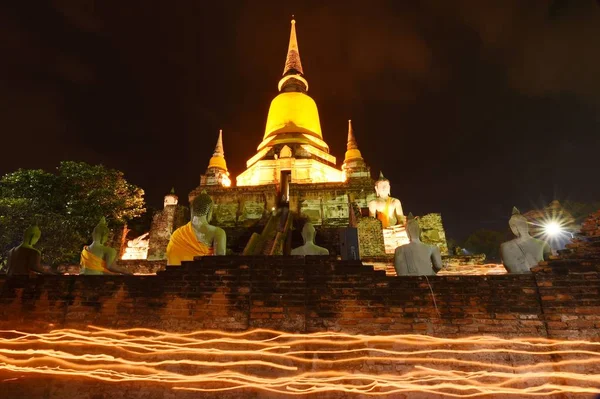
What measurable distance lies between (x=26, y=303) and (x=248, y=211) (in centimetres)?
1631

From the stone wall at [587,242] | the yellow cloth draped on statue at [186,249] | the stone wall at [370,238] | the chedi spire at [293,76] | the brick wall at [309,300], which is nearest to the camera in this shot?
the brick wall at [309,300]

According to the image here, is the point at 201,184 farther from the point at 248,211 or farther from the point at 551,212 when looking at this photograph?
the point at 551,212

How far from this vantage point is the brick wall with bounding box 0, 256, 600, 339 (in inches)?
188

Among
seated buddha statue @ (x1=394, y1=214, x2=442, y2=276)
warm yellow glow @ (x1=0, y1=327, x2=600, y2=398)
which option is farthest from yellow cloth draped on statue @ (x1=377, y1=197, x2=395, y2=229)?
warm yellow glow @ (x1=0, y1=327, x2=600, y2=398)

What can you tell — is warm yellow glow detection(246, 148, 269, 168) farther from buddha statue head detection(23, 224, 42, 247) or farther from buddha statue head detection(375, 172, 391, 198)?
buddha statue head detection(23, 224, 42, 247)

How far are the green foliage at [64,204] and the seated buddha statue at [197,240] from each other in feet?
35.0

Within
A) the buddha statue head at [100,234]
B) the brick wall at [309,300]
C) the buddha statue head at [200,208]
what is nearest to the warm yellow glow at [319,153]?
the buddha statue head at [200,208]

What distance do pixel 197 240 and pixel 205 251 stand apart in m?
0.24

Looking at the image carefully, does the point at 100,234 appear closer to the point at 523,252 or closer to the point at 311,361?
the point at 311,361

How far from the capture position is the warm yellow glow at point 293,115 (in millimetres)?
28078

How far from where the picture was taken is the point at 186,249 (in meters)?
6.50

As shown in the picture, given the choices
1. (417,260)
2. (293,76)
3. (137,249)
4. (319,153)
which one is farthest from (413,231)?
(293,76)

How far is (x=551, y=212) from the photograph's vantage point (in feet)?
121

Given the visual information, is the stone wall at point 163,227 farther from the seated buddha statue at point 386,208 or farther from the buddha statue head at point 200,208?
the buddha statue head at point 200,208
